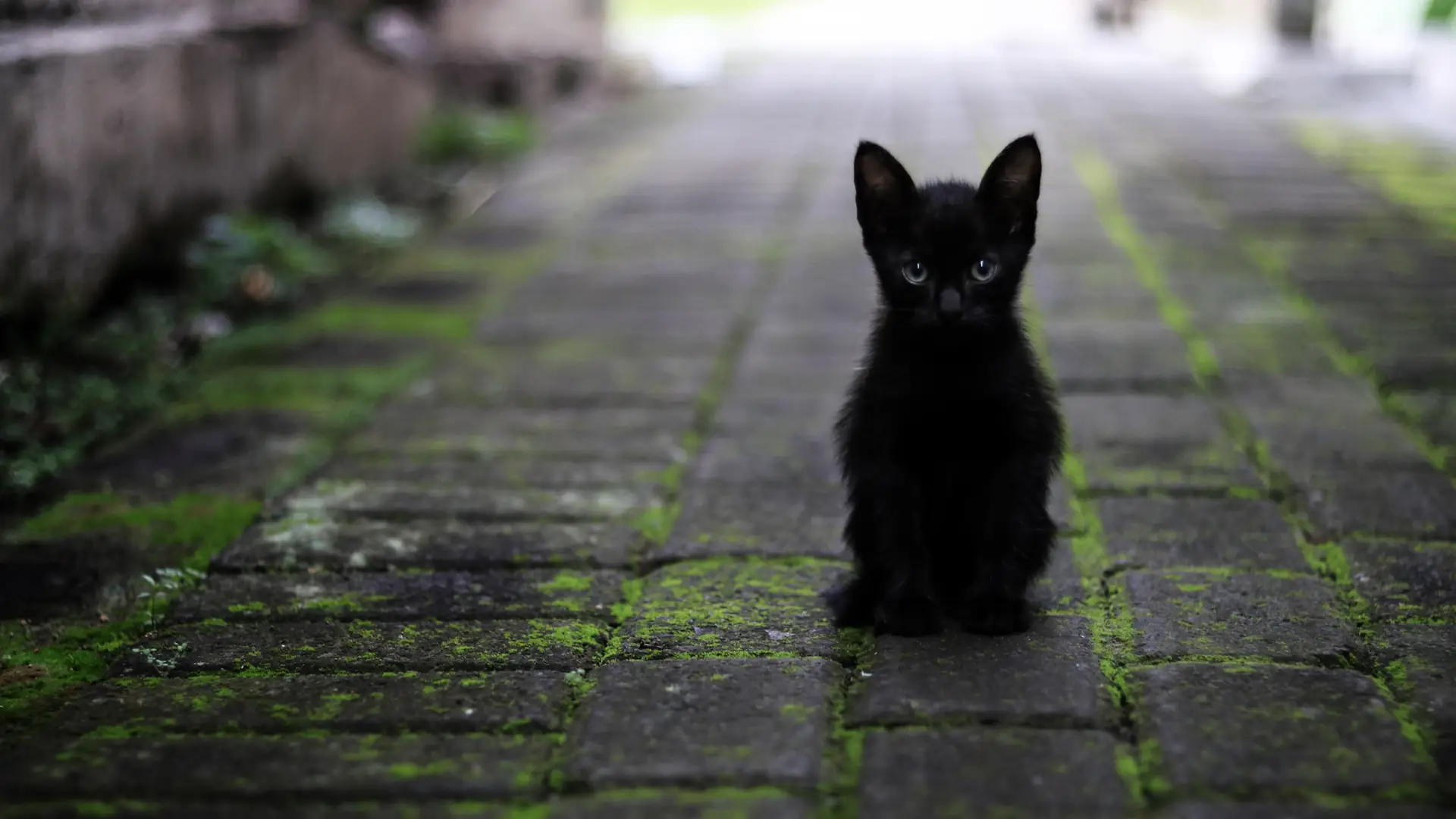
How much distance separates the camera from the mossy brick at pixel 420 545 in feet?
8.68

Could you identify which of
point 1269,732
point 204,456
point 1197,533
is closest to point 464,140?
point 204,456

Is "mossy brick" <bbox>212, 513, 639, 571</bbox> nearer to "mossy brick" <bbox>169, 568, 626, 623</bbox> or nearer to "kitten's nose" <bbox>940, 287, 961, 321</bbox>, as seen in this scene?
"mossy brick" <bbox>169, 568, 626, 623</bbox>

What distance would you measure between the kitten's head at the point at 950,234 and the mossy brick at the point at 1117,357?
1472 millimetres

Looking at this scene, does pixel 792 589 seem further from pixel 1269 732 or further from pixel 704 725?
pixel 1269 732

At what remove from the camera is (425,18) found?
747cm

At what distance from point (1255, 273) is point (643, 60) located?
765 centimetres

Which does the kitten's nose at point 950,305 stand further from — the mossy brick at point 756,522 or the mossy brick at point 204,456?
the mossy brick at point 204,456

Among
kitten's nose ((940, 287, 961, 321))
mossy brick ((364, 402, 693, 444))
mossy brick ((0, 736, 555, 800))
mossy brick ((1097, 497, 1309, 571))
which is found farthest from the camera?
mossy brick ((364, 402, 693, 444))

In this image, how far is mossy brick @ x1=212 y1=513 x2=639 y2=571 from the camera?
8.68 ft

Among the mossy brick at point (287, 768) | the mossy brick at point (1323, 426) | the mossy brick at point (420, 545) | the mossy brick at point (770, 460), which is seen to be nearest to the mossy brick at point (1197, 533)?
the mossy brick at point (1323, 426)

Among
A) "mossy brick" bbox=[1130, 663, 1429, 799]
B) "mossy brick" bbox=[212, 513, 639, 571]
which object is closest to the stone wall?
"mossy brick" bbox=[212, 513, 639, 571]

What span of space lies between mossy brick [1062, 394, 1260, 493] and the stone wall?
9.77 feet

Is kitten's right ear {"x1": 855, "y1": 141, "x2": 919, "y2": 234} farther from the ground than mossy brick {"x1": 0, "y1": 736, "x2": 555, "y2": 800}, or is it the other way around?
kitten's right ear {"x1": 855, "y1": 141, "x2": 919, "y2": 234}

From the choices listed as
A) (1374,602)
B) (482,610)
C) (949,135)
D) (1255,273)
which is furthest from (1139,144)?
(482,610)
